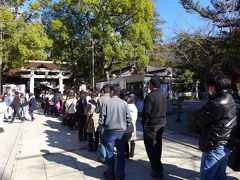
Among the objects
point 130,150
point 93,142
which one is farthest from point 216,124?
point 93,142

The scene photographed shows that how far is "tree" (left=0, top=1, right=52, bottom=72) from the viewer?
2259 cm

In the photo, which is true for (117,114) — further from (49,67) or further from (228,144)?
(49,67)

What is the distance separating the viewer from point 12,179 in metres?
5.82

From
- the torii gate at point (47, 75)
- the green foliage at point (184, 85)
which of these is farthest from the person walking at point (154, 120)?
the torii gate at point (47, 75)

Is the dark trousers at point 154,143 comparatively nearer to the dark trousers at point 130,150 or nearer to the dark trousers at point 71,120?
the dark trousers at point 130,150

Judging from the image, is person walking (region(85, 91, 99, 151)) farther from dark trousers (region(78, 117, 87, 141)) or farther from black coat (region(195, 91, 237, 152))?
black coat (region(195, 91, 237, 152))

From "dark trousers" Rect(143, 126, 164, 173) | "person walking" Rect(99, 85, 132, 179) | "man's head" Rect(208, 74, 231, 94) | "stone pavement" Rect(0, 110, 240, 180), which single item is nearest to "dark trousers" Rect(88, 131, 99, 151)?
"stone pavement" Rect(0, 110, 240, 180)

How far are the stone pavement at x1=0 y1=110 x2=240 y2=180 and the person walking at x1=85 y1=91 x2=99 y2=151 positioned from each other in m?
0.28

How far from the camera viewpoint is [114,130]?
5.23m

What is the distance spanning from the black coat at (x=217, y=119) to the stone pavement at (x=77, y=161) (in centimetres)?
195

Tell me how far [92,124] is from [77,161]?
97cm

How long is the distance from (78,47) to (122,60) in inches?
195

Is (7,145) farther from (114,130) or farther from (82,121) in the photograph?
(114,130)

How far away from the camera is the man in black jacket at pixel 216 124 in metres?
3.67
